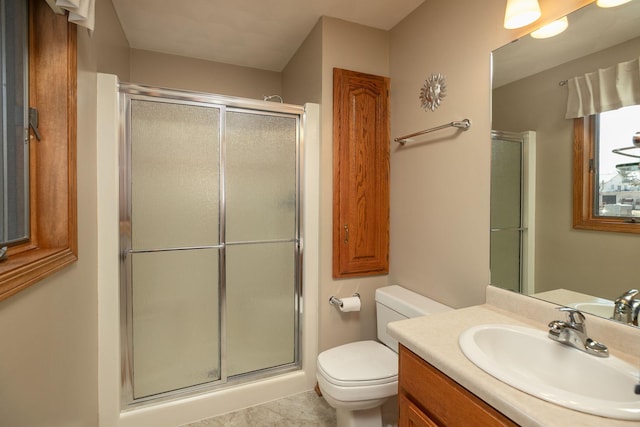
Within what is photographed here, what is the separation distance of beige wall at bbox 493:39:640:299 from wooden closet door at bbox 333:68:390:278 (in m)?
0.88

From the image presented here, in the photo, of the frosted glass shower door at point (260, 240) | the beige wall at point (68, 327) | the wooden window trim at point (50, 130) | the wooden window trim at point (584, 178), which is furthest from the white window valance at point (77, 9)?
the wooden window trim at point (584, 178)

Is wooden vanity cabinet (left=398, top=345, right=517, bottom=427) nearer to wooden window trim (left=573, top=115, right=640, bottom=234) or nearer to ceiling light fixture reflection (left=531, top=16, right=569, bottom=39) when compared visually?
wooden window trim (left=573, top=115, right=640, bottom=234)

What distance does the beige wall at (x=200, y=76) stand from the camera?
242 centimetres

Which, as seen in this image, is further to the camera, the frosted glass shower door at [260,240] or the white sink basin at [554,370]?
the frosted glass shower door at [260,240]

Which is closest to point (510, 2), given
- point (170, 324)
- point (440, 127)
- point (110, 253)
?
point (440, 127)

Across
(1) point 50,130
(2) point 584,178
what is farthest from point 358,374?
(1) point 50,130

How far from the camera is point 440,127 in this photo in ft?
5.25

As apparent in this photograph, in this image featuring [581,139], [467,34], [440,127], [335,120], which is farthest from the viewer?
[335,120]

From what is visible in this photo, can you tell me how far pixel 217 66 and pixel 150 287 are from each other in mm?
1972

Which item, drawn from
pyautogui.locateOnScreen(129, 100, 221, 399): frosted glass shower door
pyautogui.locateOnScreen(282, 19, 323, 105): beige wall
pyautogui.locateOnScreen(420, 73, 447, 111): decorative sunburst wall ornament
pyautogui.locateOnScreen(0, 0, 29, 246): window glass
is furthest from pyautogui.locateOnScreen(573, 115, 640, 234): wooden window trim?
pyautogui.locateOnScreen(0, 0, 29, 246): window glass

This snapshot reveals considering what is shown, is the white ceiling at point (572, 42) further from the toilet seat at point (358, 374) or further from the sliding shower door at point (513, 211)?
the toilet seat at point (358, 374)

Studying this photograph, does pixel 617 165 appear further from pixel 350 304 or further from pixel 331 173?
pixel 350 304

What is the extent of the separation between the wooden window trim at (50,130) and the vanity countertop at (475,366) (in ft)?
4.26

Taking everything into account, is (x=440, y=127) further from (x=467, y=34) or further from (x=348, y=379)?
(x=348, y=379)
